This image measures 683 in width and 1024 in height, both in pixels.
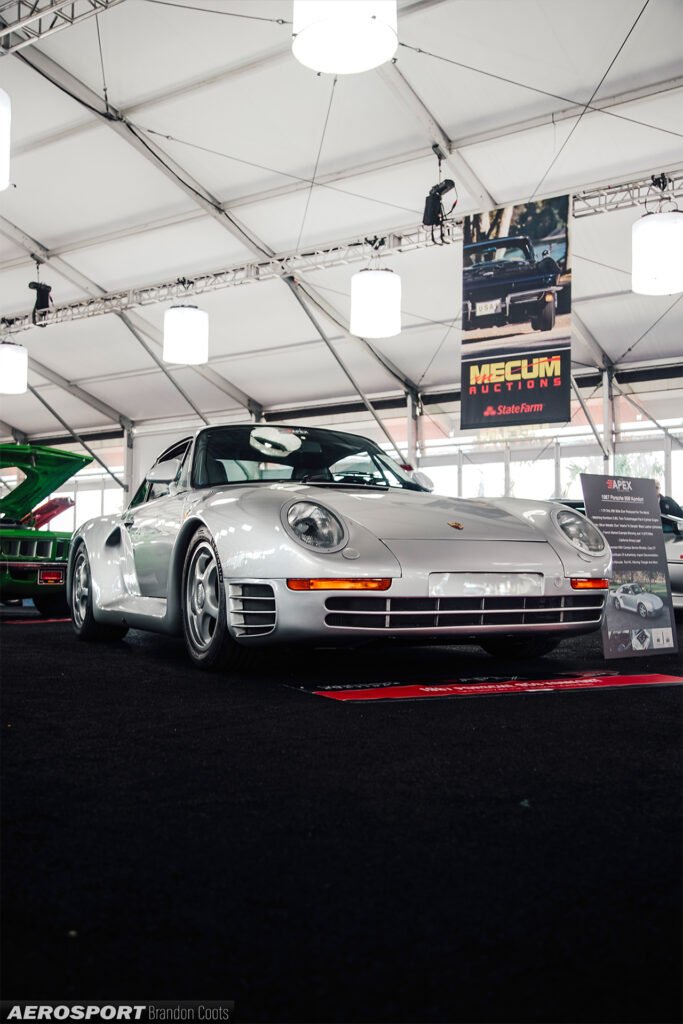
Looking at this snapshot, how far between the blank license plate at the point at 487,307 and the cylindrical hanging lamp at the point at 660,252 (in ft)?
5.59

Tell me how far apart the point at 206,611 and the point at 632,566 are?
7.39 ft

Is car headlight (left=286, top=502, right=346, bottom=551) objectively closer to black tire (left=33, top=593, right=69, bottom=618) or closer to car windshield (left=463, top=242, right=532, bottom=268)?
black tire (left=33, top=593, right=69, bottom=618)

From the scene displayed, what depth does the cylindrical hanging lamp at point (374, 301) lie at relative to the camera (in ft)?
39.6

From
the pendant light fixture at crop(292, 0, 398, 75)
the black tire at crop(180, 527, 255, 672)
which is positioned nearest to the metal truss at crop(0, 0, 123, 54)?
the pendant light fixture at crop(292, 0, 398, 75)

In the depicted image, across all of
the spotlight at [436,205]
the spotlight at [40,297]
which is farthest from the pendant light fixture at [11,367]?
the spotlight at [436,205]

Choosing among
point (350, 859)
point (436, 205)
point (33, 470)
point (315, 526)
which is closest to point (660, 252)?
point (436, 205)

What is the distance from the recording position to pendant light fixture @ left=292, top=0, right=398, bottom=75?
6.11 metres

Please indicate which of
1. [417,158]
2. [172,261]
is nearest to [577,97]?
[417,158]

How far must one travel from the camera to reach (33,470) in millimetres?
7469

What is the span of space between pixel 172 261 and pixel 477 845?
15.0m

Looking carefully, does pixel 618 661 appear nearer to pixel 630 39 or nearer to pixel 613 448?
pixel 630 39

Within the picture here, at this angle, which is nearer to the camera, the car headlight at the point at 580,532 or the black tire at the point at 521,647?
the car headlight at the point at 580,532

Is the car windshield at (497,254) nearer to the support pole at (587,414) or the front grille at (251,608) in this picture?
the support pole at (587,414)

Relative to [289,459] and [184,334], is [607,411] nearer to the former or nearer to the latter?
[184,334]
